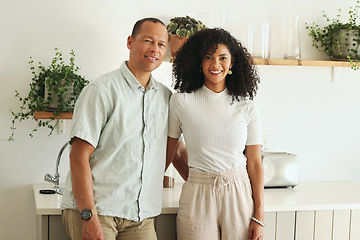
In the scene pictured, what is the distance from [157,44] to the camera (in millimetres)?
1870

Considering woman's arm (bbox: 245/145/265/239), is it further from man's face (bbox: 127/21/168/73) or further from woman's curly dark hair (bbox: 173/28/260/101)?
man's face (bbox: 127/21/168/73)

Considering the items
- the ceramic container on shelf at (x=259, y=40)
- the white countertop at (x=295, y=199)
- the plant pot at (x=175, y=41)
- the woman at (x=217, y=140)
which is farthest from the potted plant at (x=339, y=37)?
the woman at (x=217, y=140)

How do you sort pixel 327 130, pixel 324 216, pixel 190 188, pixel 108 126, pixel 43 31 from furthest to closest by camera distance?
pixel 327 130
pixel 43 31
pixel 324 216
pixel 190 188
pixel 108 126

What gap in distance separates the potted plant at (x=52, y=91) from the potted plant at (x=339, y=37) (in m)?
1.32

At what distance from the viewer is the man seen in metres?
1.73

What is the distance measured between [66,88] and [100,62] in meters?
0.28

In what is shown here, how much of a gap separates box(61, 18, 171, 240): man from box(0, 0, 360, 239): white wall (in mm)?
700

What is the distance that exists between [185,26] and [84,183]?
3.55 ft

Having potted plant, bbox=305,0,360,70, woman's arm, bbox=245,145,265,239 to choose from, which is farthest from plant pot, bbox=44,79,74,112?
potted plant, bbox=305,0,360,70

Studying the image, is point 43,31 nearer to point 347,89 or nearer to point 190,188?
point 190,188

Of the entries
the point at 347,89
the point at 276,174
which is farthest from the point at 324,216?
the point at 347,89

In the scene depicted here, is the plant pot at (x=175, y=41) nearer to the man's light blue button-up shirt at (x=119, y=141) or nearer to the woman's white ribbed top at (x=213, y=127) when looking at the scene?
the woman's white ribbed top at (x=213, y=127)

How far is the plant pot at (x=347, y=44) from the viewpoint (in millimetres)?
2688

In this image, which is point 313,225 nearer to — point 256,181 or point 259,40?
point 256,181
